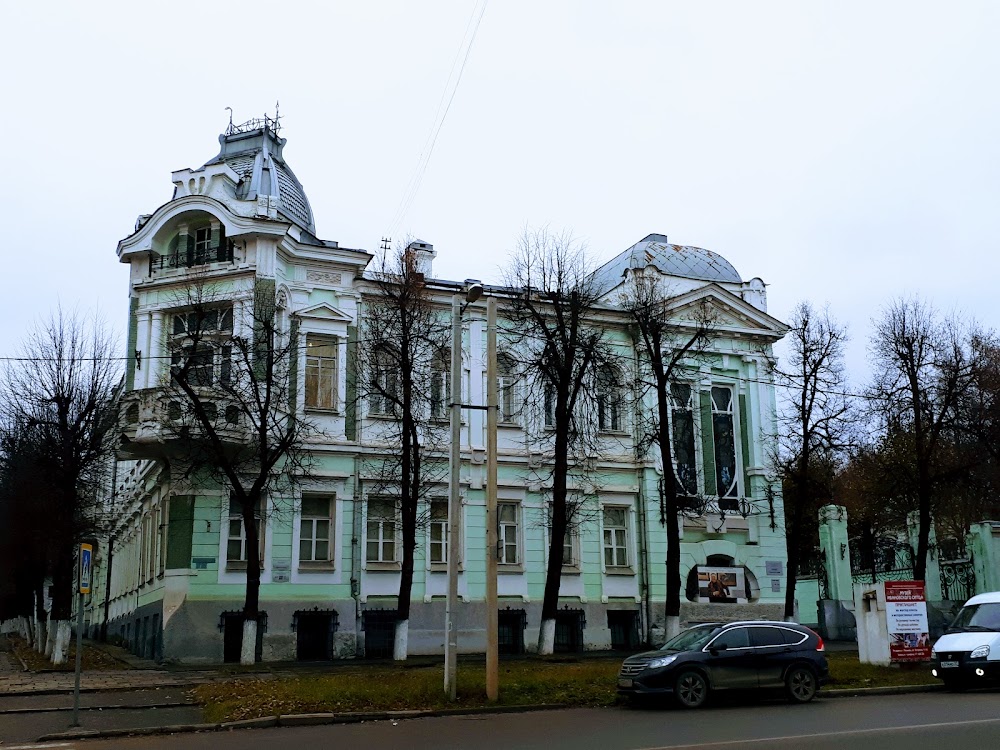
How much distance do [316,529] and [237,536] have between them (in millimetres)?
2314

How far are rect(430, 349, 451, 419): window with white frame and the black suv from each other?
12.8 m

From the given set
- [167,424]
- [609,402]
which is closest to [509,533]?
[609,402]

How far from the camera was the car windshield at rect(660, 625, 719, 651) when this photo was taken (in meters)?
18.5

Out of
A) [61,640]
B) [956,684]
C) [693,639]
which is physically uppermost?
[693,639]

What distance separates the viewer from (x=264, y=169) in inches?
1316

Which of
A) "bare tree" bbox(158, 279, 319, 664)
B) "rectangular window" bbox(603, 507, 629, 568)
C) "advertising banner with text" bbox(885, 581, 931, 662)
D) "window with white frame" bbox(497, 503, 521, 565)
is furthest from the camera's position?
"rectangular window" bbox(603, 507, 629, 568)

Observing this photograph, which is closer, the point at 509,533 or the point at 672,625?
the point at 672,625

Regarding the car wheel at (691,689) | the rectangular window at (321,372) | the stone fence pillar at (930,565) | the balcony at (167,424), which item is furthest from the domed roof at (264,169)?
the stone fence pillar at (930,565)

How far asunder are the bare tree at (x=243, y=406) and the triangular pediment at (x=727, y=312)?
13769mm

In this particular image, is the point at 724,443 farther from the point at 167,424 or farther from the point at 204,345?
the point at 167,424

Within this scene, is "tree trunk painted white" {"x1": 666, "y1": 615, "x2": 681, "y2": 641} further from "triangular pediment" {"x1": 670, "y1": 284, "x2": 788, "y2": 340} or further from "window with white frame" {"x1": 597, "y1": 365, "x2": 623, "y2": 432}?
"triangular pediment" {"x1": 670, "y1": 284, "x2": 788, "y2": 340}

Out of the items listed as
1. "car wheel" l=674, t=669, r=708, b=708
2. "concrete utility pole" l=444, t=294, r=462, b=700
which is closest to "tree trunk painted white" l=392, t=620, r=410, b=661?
"concrete utility pole" l=444, t=294, r=462, b=700

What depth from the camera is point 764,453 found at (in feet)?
119

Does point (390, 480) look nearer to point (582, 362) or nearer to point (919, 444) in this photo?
point (582, 362)
